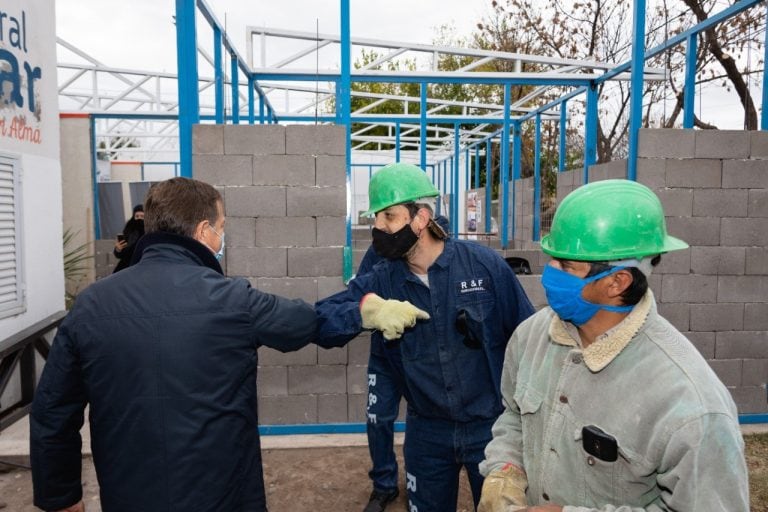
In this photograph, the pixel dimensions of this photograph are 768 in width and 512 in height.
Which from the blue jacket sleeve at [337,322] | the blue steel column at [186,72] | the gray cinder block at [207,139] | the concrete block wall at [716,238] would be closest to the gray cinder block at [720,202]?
the concrete block wall at [716,238]

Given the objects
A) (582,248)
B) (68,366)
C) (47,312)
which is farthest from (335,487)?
(47,312)

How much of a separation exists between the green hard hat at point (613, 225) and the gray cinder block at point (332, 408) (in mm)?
3750

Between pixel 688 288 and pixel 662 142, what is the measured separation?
4.17 feet

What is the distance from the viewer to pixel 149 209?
204 centimetres

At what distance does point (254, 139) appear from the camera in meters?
4.69

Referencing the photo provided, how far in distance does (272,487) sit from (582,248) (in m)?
3.49

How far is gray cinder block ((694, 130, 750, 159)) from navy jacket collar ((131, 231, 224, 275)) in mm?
4516

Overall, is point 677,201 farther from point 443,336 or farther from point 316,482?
point 316,482

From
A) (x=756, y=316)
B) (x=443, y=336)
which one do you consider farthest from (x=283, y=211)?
(x=756, y=316)

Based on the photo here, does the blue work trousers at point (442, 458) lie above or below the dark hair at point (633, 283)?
below

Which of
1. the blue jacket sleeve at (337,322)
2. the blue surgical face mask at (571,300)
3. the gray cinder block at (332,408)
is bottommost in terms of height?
the gray cinder block at (332,408)

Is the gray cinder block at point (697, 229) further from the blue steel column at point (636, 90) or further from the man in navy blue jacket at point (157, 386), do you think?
the man in navy blue jacket at point (157, 386)

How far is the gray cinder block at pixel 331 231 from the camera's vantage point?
477cm

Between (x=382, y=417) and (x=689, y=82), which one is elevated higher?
(x=689, y=82)
